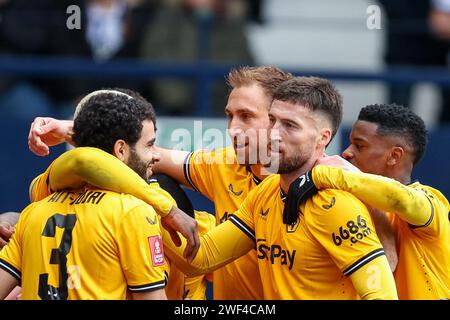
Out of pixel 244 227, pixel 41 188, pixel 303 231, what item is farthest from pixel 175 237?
pixel 41 188

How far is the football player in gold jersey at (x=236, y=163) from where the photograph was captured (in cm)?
531

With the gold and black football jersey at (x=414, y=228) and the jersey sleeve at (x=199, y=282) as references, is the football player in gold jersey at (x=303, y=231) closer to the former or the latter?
the gold and black football jersey at (x=414, y=228)

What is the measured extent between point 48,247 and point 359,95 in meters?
6.68

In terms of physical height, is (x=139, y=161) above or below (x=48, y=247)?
above

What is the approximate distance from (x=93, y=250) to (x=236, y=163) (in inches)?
62.9

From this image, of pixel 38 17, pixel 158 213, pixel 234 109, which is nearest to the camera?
pixel 158 213

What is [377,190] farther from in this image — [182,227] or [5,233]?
[5,233]

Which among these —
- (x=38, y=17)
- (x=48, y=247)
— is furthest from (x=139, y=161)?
(x=38, y=17)

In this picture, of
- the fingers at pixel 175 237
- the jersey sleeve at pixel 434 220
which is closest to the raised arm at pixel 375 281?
the jersey sleeve at pixel 434 220

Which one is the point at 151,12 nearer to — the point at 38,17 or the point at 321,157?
the point at 38,17
